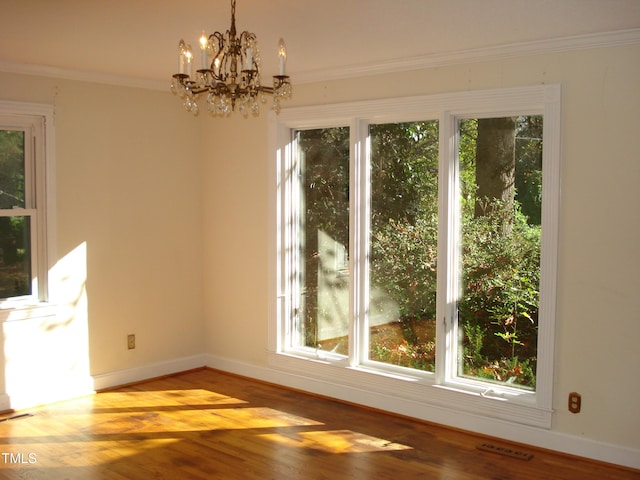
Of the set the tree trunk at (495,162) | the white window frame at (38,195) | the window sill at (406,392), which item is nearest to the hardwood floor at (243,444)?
the window sill at (406,392)

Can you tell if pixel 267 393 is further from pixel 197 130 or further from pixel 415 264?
pixel 197 130

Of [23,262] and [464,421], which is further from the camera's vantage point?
[23,262]

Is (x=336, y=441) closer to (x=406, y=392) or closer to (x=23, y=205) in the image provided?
(x=406, y=392)

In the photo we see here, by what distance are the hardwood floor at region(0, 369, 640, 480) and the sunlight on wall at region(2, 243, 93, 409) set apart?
173 millimetres

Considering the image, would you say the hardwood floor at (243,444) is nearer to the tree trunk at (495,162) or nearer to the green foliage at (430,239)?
the green foliage at (430,239)

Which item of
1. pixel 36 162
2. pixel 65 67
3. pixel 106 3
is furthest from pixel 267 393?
pixel 106 3

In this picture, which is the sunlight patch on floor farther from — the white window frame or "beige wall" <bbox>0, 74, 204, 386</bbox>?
the white window frame

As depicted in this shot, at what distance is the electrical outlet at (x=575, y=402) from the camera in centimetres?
418

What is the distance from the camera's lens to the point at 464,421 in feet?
15.3

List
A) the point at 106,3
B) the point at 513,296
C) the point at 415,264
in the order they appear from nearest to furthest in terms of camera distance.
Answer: the point at 106,3
the point at 513,296
the point at 415,264

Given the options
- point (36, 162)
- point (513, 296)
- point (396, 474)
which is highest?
point (36, 162)

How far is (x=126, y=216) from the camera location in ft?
18.8

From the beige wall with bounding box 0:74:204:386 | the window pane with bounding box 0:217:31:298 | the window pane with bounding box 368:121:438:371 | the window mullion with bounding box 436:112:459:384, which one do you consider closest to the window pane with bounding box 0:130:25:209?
the window pane with bounding box 0:217:31:298

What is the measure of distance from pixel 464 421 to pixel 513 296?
0.90 metres
